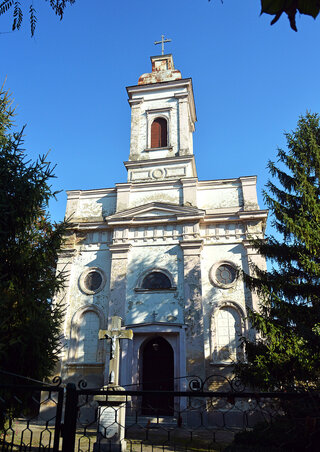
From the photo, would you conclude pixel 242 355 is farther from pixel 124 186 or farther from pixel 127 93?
pixel 127 93

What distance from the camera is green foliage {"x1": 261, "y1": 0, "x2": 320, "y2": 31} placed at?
102cm

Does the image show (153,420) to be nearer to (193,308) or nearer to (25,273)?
(193,308)

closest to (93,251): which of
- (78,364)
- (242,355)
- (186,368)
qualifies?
(78,364)

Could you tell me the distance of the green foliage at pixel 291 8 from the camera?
1.02 m

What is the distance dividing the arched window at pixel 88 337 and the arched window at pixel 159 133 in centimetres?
898

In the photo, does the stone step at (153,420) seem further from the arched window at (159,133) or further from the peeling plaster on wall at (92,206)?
the arched window at (159,133)

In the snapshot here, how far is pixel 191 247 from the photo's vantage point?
47.4ft

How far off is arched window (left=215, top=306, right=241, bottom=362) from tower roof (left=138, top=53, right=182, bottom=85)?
12981mm

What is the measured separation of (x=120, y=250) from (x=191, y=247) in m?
3.05

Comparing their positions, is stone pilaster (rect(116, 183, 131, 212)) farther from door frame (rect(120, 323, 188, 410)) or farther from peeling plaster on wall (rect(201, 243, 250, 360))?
door frame (rect(120, 323, 188, 410))

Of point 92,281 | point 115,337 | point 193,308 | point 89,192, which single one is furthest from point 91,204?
point 115,337

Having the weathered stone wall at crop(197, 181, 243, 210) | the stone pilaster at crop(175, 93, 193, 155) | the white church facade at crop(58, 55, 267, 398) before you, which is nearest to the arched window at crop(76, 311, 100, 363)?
the white church facade at crop(58, 55, 267, 398)

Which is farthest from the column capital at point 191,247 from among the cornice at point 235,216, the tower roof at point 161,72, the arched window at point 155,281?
the tower roof at point 161,72

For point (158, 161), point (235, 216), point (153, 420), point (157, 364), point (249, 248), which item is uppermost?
point (158, 161)
